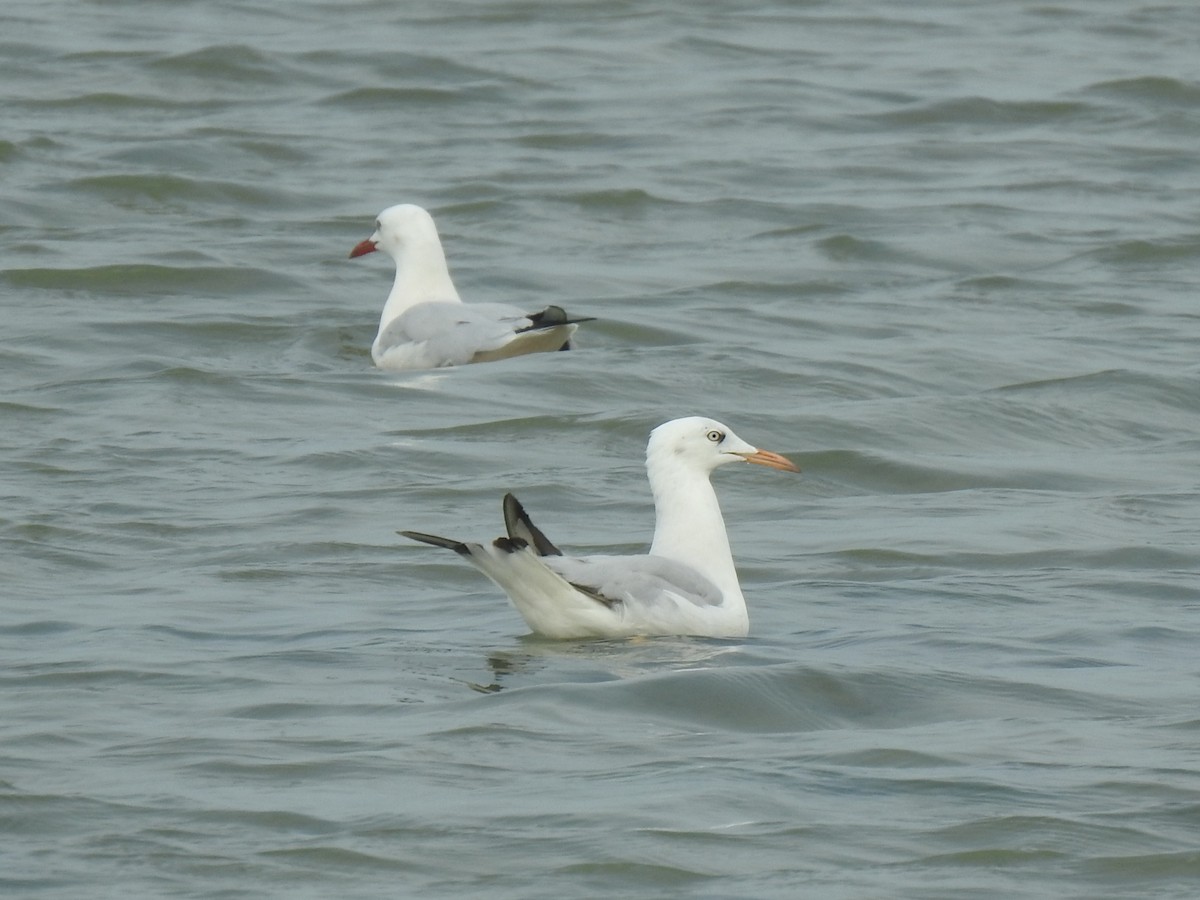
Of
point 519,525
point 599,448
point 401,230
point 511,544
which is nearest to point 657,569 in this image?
point 519,525

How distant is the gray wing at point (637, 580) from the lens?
823 centimetres

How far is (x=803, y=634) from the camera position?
873 centimetres

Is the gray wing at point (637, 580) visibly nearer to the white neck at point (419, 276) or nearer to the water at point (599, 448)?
the water at point (599, 448)

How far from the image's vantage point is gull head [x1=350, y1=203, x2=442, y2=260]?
1480 cm

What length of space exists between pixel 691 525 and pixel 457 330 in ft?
17.3

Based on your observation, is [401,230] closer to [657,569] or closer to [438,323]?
[438,323]

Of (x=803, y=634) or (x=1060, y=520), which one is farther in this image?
(x=1060, y=520)

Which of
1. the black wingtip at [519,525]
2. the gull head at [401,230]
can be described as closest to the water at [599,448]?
the black wingtip at [519,525]

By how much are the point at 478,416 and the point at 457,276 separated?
438 centimetres

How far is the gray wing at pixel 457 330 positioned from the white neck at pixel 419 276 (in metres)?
0.46

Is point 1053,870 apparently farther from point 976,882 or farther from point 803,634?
point 803,634

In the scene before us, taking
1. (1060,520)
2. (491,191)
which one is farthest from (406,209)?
(1060,520)

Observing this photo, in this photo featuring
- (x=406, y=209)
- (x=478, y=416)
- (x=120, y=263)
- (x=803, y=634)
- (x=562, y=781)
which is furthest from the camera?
(x=120, y=263)

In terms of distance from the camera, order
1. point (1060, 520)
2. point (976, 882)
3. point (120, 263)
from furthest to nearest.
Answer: point (120, 263) < point (1060, 520) < point (976, 882)
